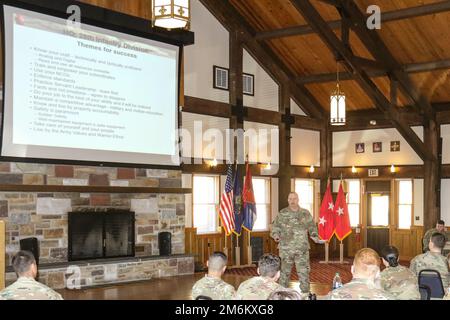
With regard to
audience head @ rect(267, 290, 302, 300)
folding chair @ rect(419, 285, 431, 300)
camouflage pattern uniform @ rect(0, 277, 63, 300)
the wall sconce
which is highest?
the wall sconce

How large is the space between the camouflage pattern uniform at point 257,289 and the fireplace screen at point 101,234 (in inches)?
213

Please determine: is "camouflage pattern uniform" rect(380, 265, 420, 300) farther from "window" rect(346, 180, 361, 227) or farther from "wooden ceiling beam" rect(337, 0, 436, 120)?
"window" rect(346, 180, 361, 227)

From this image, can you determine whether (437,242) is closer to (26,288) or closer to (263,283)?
(263,283)

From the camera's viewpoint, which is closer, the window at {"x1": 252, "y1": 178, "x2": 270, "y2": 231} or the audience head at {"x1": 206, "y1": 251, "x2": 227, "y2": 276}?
the audience head at {"x1": 206, "y1": 251, "x2": 227, "y2": 276}

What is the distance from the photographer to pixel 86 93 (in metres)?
8.72

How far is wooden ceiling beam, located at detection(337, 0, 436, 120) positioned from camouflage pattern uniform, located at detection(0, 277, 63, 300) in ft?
30.4

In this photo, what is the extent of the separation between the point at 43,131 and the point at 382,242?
9.91m

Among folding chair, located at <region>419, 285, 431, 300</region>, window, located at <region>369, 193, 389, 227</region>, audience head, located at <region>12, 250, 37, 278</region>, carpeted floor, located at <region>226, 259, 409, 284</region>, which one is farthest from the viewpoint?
window, located at <region>369, 193, 389, 227</region>

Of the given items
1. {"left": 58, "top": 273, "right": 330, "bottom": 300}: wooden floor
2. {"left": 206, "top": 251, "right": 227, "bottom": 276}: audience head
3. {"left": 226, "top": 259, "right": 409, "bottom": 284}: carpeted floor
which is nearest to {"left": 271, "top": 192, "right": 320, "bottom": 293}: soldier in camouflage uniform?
{"left": 58, "top": 273, "right": 330, "bottom": 300}: wooden floor

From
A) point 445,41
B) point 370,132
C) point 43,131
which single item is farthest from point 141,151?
point 370,132

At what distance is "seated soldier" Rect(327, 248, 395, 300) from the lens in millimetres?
3523

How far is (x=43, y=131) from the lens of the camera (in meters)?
8.32

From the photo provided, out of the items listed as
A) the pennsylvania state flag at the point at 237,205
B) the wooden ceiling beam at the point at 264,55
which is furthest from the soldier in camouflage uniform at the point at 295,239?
the wooden ceiling beam at the point at 264,55

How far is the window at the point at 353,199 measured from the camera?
629 inches
